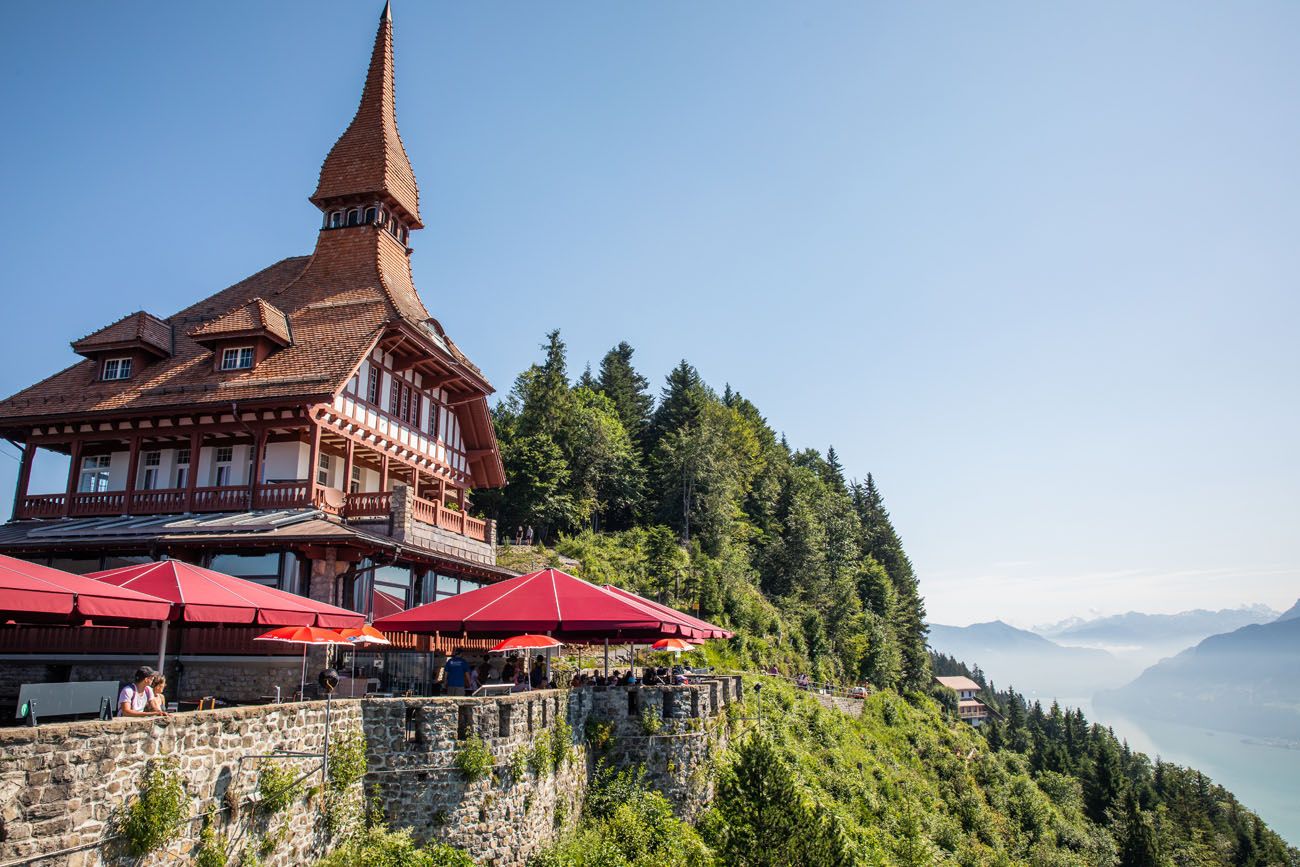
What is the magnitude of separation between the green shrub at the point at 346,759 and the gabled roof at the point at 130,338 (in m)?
20.0

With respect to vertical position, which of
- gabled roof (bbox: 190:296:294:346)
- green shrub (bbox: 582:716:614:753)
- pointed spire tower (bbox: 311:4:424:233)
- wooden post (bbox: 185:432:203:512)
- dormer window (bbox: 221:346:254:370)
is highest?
pointed spire tower (bbox: 311:4:424:233)

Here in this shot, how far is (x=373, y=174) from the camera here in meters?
33.3

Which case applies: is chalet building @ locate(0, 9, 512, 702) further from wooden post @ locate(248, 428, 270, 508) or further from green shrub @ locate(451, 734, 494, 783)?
green shrub @ locate(451, 734, 494, 783)

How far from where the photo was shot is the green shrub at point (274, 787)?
37.1ft

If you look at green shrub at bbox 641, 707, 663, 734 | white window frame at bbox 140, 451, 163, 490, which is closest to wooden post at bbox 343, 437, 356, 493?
white window frame at bbox 140, 451, 163, 490

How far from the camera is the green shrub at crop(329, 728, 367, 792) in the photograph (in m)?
12.7

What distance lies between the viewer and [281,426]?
2542 cm

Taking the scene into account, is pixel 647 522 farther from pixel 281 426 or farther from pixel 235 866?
pixel 235 866

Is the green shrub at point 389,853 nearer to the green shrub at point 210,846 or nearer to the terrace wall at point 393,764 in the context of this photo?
the terrace wall at point 393,764

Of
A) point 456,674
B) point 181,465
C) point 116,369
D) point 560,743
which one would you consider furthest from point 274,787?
point 116,369

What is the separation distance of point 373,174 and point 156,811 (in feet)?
91.7

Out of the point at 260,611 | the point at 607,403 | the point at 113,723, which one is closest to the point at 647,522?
the point at 607,403

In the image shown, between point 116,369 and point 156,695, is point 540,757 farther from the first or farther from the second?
point 116,369

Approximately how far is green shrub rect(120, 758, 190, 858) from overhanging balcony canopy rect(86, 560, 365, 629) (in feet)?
10.2
